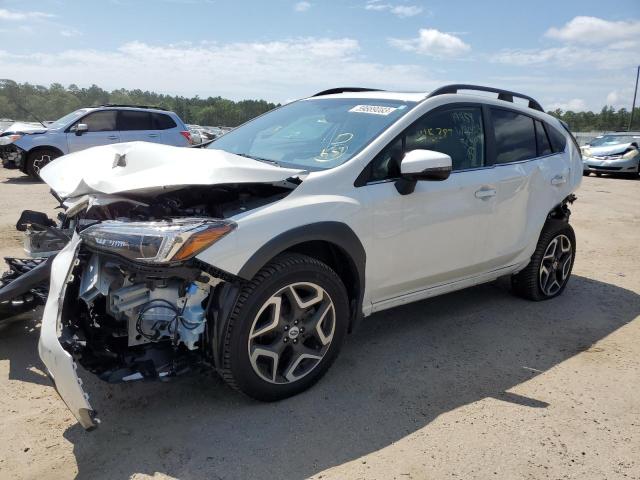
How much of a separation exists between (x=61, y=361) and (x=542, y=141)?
163 inches

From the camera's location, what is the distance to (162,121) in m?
13.1

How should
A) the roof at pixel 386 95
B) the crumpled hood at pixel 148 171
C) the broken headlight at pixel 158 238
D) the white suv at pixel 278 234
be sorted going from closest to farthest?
the broken headlight at pixel 158 238, the white suv at pixel 278 234, the crumpled hood at pixel 148 171, the roof at pixel 386 95

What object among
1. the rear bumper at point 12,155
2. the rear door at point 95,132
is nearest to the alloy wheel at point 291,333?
the rear door at point 95,132

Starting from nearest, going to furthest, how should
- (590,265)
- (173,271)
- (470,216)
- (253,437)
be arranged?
(173,271) → (253,437) → (470,216) → (590,265)

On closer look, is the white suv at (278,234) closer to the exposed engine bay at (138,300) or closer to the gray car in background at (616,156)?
the exposed engine bay at (138,300)

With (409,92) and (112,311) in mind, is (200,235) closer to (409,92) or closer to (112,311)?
(112,311)

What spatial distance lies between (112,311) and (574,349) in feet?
10.6

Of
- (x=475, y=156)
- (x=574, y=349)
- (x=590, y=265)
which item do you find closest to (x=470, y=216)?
(x=475, y=156)

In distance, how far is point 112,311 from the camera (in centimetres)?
259

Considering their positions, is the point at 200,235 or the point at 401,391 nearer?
the point at 200,235

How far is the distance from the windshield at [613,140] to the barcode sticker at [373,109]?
17.0m

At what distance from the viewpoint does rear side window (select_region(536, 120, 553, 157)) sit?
4590 mm

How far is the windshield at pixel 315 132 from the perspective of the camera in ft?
11.0

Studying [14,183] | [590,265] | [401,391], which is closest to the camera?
[401,391]
